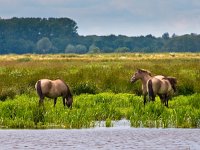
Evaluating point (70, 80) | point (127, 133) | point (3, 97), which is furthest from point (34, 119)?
point (70, 80)

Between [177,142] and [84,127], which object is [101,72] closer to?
[84,127]

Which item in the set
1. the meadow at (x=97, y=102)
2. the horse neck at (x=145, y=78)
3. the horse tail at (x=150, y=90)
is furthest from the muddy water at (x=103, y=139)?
the horse neck at (x=145, y=78)

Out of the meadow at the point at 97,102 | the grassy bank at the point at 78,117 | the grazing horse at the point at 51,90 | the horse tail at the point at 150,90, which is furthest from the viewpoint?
the horse tail at the point at 150,90

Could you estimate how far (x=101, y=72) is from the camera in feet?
124

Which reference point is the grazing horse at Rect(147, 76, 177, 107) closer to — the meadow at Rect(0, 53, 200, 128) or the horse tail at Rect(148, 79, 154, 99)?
the horse tail at Rect(148, 79, 154, 99)

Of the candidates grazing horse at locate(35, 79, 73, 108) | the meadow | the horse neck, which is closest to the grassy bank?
the meadow

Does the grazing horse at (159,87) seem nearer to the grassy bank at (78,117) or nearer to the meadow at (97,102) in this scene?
the meadow at (97,102)

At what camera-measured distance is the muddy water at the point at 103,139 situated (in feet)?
56.2

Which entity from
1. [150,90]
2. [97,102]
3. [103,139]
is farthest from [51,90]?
[103,139]

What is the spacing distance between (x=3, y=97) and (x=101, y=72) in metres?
8.29

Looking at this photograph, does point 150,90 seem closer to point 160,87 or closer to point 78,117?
point 160,87

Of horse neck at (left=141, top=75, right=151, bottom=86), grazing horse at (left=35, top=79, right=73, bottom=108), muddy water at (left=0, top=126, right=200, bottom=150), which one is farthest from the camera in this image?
horse neck at (left=141, top=75, right=151, bottom=86)

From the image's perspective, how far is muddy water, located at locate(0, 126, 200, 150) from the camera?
1712 centimetres

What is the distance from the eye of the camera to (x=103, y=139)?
18.5 meters
